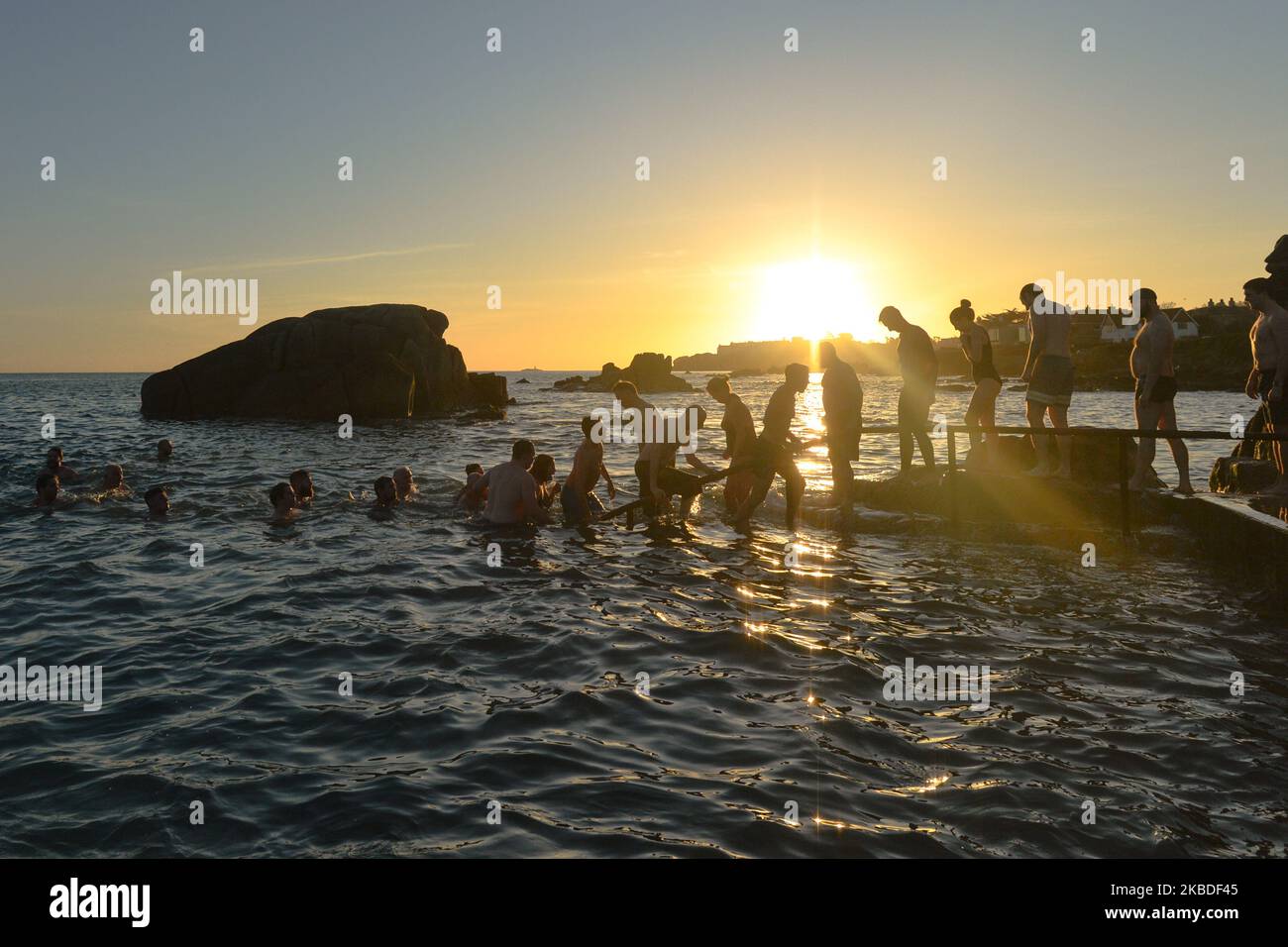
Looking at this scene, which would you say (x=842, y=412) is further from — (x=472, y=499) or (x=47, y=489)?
(x=47, y=489)

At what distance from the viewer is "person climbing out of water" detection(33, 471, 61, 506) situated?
56.3 ft

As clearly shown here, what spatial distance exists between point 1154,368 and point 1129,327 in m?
99.8

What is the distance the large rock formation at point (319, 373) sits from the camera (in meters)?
49.4

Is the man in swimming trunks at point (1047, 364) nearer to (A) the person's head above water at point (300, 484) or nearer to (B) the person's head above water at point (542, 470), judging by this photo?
(B) the person's head above water at point (542, 470)

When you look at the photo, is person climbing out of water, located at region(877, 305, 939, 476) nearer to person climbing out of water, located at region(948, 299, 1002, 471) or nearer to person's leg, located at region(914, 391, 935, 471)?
person's leg, located at region(914, 391, 935, 471)

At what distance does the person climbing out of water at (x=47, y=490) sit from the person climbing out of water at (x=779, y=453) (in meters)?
13.2

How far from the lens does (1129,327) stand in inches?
3888

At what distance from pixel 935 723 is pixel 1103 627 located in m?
3.41

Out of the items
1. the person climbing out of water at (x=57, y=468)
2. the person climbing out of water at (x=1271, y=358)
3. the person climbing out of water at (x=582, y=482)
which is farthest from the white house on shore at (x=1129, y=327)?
the person climbing out of water at (x=57, y=468)

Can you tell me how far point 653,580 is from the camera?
37.4 feet

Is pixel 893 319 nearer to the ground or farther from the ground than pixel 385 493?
farther from the ground

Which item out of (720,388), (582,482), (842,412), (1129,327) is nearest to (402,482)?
(582,482)

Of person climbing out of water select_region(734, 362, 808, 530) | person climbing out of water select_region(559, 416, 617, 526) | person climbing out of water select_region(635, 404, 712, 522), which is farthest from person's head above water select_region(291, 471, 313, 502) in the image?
person climbing out of water select_region(734, 362, 808, 530)

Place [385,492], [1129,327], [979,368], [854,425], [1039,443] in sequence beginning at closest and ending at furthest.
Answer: [979,368] → [854,425] → [1039,443] → [385,492] → [1129,327]
